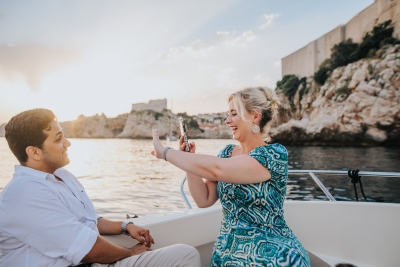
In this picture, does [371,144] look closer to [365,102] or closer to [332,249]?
[365,102]

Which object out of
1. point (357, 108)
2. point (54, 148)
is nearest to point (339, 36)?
point (357, 108)

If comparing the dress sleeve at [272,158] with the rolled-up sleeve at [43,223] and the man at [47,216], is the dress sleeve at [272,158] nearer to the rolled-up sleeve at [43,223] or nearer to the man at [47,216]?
the man at [47,216]

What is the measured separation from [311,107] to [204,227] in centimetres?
3705

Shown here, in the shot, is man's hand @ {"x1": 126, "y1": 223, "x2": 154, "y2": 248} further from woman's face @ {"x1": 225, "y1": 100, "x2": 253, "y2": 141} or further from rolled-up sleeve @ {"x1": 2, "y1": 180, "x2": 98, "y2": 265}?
woman's face @ {"x1": 225, "y1": 100, "x2": 253, "y2": 141}

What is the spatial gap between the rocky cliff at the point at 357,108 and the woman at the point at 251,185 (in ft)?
94.6

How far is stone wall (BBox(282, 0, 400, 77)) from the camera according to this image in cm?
2977

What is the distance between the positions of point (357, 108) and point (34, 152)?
31093 millimetres

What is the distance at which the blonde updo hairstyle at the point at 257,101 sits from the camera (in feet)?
4.83

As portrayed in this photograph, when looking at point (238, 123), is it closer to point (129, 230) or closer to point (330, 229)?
point (129, 230)

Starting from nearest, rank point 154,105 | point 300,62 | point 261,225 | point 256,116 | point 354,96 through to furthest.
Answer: point 261,225, point 256,116, point 354,96, point 300,62, point 154,105

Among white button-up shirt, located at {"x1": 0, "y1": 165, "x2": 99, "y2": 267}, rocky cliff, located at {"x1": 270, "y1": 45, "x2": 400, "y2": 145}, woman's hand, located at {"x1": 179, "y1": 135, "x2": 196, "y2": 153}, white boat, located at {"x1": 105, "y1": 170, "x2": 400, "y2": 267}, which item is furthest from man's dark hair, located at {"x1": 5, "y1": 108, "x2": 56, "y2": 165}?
rocky cliff, located at {"x1": 270, "y1": 45, "x2": 400, "y2": 145}

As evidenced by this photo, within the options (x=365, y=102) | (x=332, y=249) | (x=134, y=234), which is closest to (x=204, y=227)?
(x=134, y=234)

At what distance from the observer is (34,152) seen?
134 centimetres

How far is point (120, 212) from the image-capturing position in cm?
775
